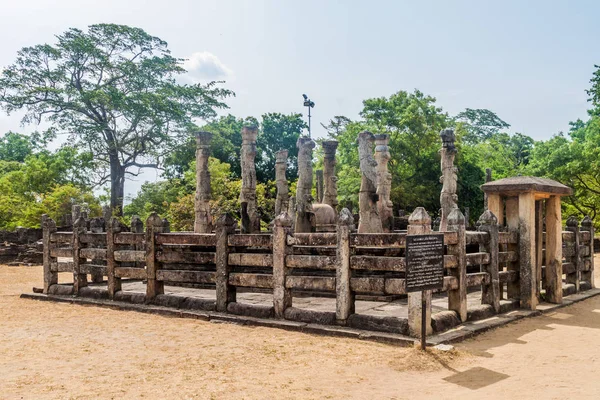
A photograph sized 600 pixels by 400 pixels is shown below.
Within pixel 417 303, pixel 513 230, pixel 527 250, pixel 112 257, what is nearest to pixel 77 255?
pixel 112 257

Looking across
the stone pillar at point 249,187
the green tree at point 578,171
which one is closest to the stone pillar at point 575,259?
the stone pillar at point 249,187

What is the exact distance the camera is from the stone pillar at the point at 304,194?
13.5 metres

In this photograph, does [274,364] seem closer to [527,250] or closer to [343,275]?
[343,275]

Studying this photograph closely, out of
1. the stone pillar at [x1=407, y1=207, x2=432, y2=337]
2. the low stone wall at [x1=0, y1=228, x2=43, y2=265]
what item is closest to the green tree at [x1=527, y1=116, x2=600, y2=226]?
the stone pillar at [x1=407, y1=207, x2=432, y2=337]

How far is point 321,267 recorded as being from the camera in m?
8.12

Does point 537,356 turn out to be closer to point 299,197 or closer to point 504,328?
point 504,328

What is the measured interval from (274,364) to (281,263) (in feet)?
8.09

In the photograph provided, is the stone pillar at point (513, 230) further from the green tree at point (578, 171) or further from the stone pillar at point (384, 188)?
the green tree at point (578, 171)

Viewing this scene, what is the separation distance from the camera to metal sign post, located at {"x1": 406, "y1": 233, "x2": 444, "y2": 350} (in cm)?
655

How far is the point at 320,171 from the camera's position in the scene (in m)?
20.8

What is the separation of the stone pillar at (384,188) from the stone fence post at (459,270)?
6.55 metres

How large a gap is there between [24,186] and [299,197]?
2564 cm

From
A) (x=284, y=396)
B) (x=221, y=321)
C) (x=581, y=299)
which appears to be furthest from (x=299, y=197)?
(x=284, y=396)

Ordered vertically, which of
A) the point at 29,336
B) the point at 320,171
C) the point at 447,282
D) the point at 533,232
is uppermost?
the point at 320,171
